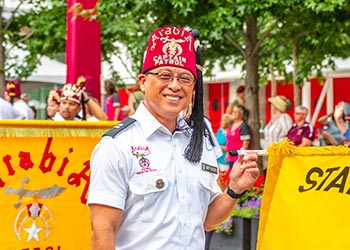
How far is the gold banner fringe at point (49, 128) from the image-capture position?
602 cm

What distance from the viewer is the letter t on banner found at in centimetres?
1091

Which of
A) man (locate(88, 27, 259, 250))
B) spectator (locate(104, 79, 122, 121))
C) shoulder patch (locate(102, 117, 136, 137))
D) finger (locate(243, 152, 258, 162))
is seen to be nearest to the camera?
man (locate(88, 27, 259, 250))

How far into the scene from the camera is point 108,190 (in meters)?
3.43

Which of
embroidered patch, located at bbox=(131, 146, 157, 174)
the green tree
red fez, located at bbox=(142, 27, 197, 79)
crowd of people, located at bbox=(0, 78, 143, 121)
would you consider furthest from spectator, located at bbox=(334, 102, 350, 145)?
embroidered patch, located at bbox=(131, 146, 157, 174)

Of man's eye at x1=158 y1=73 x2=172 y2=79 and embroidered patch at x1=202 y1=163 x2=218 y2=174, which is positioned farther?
embroidered patch at x1=202 y1=163 x2=218 y2=174

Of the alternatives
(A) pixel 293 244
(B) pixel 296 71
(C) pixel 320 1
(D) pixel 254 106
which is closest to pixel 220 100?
(B) pixel 296 71

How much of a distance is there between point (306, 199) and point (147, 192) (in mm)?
1710

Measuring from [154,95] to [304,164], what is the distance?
1.61 metres

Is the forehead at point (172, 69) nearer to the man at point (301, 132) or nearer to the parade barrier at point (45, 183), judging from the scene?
the parade barrier at point (45, 183)

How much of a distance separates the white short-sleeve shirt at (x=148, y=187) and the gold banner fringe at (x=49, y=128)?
255 cm

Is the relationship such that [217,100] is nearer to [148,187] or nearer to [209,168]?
[209,168]

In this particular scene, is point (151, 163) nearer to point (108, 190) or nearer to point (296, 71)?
point (108, 190)

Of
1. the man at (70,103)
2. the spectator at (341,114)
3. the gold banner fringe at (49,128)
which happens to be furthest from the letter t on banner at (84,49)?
the gold banner fringe at (49,128)

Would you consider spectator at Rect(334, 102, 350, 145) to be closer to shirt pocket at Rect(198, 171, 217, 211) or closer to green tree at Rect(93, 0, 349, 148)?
green tree at Rect(93, 0, 349, 148)
